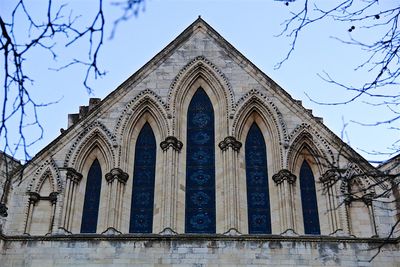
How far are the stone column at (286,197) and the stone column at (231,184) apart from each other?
817mm

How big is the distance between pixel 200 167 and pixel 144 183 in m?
1.20

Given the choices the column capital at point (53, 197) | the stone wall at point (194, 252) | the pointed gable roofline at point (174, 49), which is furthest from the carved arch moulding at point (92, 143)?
the stone wall at point (194, 252)

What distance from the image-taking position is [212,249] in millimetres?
12336

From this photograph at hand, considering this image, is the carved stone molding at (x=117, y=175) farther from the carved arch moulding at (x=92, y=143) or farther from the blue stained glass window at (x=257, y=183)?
the blue stained glass window at (x=257, y=183)

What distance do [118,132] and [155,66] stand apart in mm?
1969

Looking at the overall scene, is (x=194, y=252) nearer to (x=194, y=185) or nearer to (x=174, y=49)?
(x=194, y=185)

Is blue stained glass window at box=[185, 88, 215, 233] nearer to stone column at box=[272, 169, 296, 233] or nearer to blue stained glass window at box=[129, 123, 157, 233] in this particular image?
blue stained glass window at box=[129, 123, 157, 233]

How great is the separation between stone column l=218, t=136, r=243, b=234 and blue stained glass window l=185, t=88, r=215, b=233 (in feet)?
1.02

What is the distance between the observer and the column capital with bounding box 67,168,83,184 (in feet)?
45.8

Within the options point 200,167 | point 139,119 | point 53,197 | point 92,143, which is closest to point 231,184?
point 200,167

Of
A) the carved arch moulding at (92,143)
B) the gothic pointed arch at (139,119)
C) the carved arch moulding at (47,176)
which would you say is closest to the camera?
the carved arch moulding at (47,176)

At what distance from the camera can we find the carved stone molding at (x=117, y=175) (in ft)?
45.6

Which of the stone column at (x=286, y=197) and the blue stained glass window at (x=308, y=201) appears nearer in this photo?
the stone column at (x=286, y=197)

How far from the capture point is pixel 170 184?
541 inches
